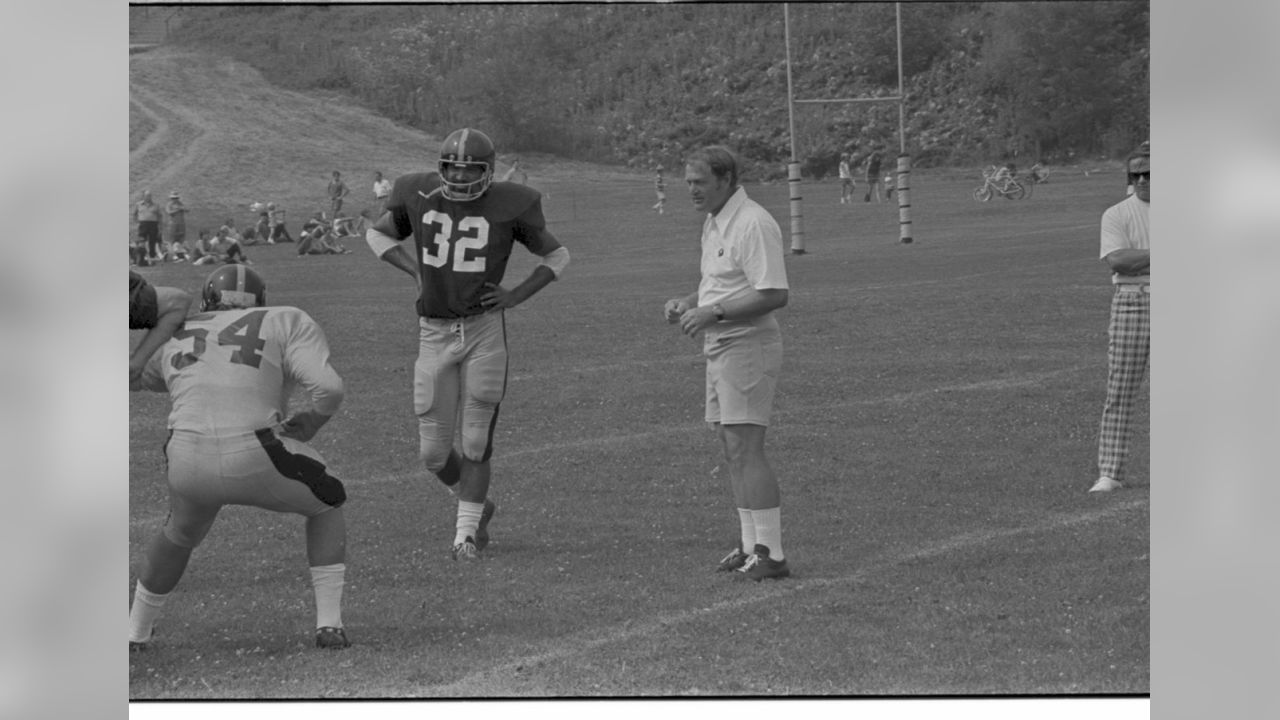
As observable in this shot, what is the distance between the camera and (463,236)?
677cm

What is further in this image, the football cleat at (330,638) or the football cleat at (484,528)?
the football cleat at (484,528)

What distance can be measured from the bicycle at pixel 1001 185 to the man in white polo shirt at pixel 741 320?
20.1 feet

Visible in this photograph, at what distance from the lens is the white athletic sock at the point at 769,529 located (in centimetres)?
630

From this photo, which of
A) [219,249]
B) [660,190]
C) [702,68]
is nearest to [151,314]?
[702,68]

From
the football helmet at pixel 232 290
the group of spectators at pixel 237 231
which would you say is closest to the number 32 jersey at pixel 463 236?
the football helmet at pixel 232 290

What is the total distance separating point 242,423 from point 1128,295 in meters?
3.73

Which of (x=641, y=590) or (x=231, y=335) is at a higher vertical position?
(x=231, y=335)

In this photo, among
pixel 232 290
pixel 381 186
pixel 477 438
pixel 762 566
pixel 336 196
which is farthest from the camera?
pixel 336 196

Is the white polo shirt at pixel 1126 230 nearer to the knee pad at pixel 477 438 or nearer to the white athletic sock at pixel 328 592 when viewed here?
the knee pad at pixel 477 438

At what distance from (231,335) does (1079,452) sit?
15.0ft

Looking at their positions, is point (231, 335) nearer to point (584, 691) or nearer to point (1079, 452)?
point (584, 691)

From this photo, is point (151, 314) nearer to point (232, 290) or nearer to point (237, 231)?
point (232, 290)
